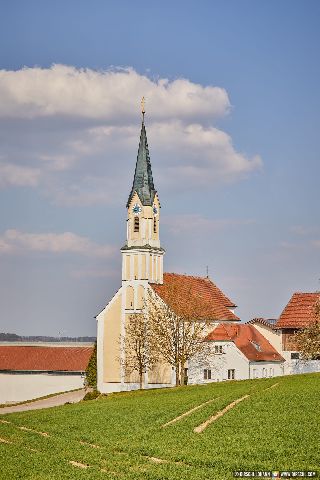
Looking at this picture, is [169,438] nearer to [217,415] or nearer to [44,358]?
[217,415]

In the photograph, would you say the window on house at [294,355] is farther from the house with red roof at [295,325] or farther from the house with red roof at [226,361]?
the house with red roof at [226,361]

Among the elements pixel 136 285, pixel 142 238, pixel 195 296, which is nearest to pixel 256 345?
pixel 195 296

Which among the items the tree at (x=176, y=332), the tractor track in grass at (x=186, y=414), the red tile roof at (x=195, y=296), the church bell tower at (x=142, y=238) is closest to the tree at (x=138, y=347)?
the tree at (x=176, y=332)

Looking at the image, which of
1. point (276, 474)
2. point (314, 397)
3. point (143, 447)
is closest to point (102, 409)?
point (314, 397)

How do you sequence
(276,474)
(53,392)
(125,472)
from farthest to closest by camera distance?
1. (53,392)
2. (125,472)
3. (276,474)

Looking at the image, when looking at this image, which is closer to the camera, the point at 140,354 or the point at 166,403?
the point at 166,403

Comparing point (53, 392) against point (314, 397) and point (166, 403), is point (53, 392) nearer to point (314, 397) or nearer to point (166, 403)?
point (166, 403)

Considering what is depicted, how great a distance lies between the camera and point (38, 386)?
9450cm

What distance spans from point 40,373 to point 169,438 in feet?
185

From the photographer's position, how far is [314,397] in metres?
52.4

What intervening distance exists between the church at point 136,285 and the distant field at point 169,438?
23.7 metres

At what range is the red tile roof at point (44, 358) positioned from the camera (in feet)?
312

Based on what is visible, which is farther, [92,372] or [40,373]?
[40,373]

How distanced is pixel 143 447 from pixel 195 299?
161 feet
